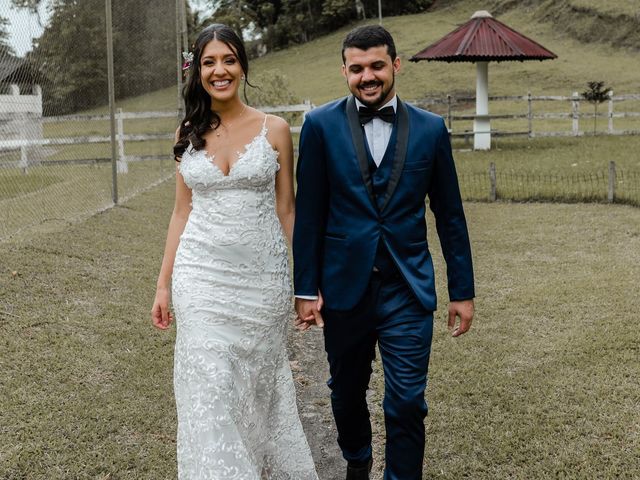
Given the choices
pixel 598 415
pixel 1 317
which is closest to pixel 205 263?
pixel 598 415

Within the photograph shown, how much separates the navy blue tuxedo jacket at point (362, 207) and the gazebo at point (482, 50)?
17.4m

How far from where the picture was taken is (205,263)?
325 centimetres

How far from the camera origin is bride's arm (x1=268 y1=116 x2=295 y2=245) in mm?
3445

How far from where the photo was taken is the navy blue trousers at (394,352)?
3105mm

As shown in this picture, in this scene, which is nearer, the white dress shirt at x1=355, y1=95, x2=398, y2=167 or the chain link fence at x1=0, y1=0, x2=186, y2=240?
the white dress shirt at x1=355, y1=95, x2=398, y2=167

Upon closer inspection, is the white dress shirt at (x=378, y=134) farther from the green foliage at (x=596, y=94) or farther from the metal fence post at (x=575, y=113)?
the green foliage at (x=596, y=94)

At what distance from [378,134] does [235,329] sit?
93 centimetres

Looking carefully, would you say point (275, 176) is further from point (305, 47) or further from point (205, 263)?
point (305, 47)

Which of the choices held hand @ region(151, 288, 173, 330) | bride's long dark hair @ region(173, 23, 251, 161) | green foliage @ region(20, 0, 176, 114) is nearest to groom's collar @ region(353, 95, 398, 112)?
bride's long dark hair @ region(173, 23, 251, 161)

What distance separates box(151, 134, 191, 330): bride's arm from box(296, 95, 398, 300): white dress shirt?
2.67 ft

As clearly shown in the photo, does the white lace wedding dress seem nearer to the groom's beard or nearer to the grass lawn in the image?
the groom's beard

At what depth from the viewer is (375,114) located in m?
3.14

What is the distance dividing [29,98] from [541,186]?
8918mm

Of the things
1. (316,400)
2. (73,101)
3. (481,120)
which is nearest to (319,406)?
(316,400)
